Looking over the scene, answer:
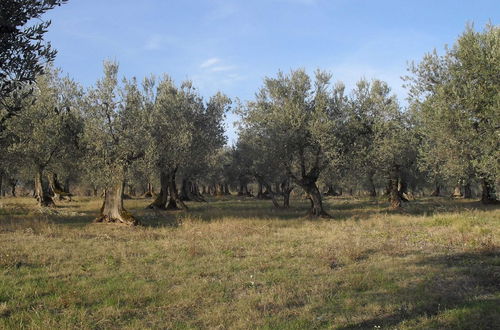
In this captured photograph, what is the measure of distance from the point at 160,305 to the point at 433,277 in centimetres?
811

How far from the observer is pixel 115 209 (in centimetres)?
2656

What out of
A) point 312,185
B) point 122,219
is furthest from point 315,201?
point 122,219

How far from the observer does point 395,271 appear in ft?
42.0

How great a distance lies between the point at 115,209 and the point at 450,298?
2167cm

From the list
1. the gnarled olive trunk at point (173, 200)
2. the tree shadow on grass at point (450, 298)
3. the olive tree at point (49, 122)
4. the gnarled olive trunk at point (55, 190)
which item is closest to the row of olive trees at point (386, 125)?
the tree shadow on grass at point (450, 298)

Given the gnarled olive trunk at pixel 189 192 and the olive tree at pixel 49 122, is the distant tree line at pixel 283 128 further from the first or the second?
the gnarled olive trunk at pixel 189 192

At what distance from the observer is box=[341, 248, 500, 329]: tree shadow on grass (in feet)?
27.3

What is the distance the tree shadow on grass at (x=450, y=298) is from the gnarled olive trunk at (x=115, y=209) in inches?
739

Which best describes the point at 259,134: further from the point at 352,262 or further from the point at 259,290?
the point at 259,290

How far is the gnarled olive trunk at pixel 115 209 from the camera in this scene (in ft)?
85.9

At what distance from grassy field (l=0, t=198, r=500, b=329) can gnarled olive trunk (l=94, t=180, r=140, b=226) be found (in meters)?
5.82

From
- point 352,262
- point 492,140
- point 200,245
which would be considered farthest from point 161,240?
point 492,140

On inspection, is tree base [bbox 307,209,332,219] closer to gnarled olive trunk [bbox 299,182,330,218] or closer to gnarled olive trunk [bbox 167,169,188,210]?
gnarled olive trunk [bbox 299,182,330,218]

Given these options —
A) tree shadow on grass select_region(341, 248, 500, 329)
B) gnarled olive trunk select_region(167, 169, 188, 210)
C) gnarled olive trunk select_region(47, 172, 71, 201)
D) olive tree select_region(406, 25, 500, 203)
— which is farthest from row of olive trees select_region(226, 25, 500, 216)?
gnarled olive trunk select_region(47, 172, 71, 201)
